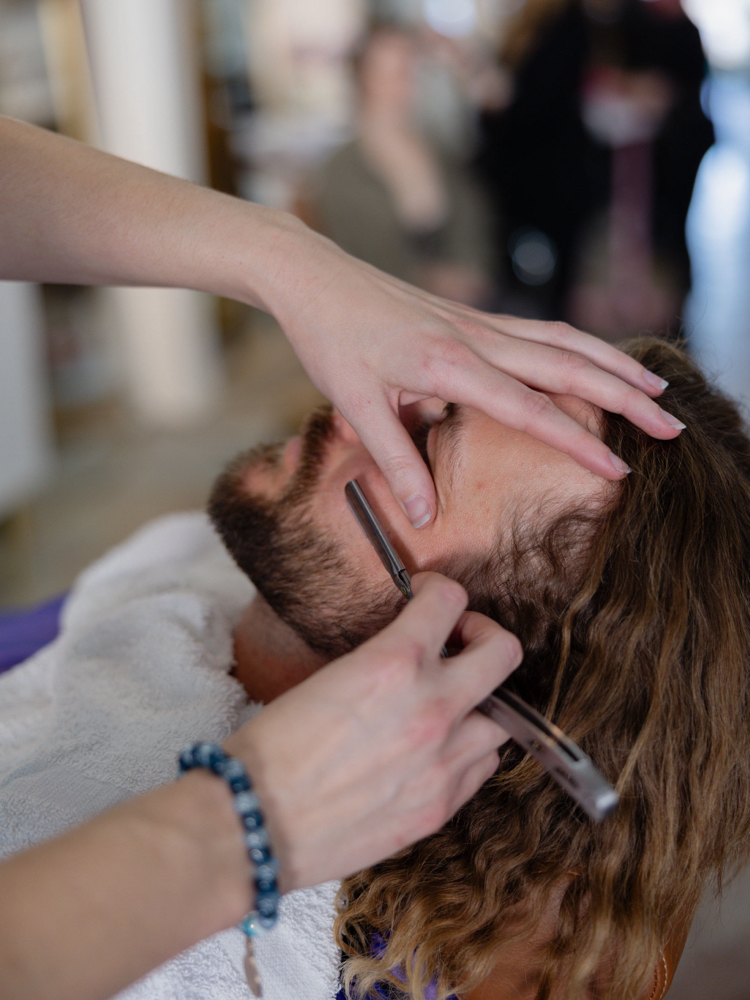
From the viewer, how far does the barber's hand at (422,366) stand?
0.84 metres

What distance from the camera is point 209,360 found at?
151 inches

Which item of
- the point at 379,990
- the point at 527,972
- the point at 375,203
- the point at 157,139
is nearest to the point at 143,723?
the point at 379,990

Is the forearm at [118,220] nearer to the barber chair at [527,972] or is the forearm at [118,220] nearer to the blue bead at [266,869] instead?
the blue bead at [266,869]

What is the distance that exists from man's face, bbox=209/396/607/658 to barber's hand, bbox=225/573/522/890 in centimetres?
31

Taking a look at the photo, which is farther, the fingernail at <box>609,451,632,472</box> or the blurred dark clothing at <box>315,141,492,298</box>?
the blurred dark clothing at <box>315,141,492,298</box>

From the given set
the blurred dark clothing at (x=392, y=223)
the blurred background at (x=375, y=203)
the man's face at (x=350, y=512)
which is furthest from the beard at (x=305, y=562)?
the blurred dark clothing at (x=392, y=223)

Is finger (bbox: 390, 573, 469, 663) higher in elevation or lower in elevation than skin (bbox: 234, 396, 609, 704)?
lower

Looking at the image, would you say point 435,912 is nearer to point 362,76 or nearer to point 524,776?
point 524,776

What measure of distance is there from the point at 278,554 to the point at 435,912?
443 mm

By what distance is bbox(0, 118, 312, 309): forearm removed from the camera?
994mm

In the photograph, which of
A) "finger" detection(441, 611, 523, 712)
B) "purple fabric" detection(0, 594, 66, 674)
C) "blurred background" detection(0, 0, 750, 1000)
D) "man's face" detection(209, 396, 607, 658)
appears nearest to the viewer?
"finger" detection(441, 611, 523, 712)

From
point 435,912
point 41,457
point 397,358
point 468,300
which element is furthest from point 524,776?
point 468,300

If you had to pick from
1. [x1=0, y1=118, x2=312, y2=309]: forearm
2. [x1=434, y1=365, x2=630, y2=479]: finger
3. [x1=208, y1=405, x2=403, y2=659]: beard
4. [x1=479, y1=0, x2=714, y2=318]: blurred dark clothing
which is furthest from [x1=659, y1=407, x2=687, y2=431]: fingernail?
[x1=479, y1=0, x2=714, y2=318]: blurred dark clothing

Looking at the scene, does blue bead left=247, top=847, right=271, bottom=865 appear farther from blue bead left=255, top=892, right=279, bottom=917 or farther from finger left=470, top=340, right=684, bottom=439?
finger left=470, top=340, right=684, bottom=439
